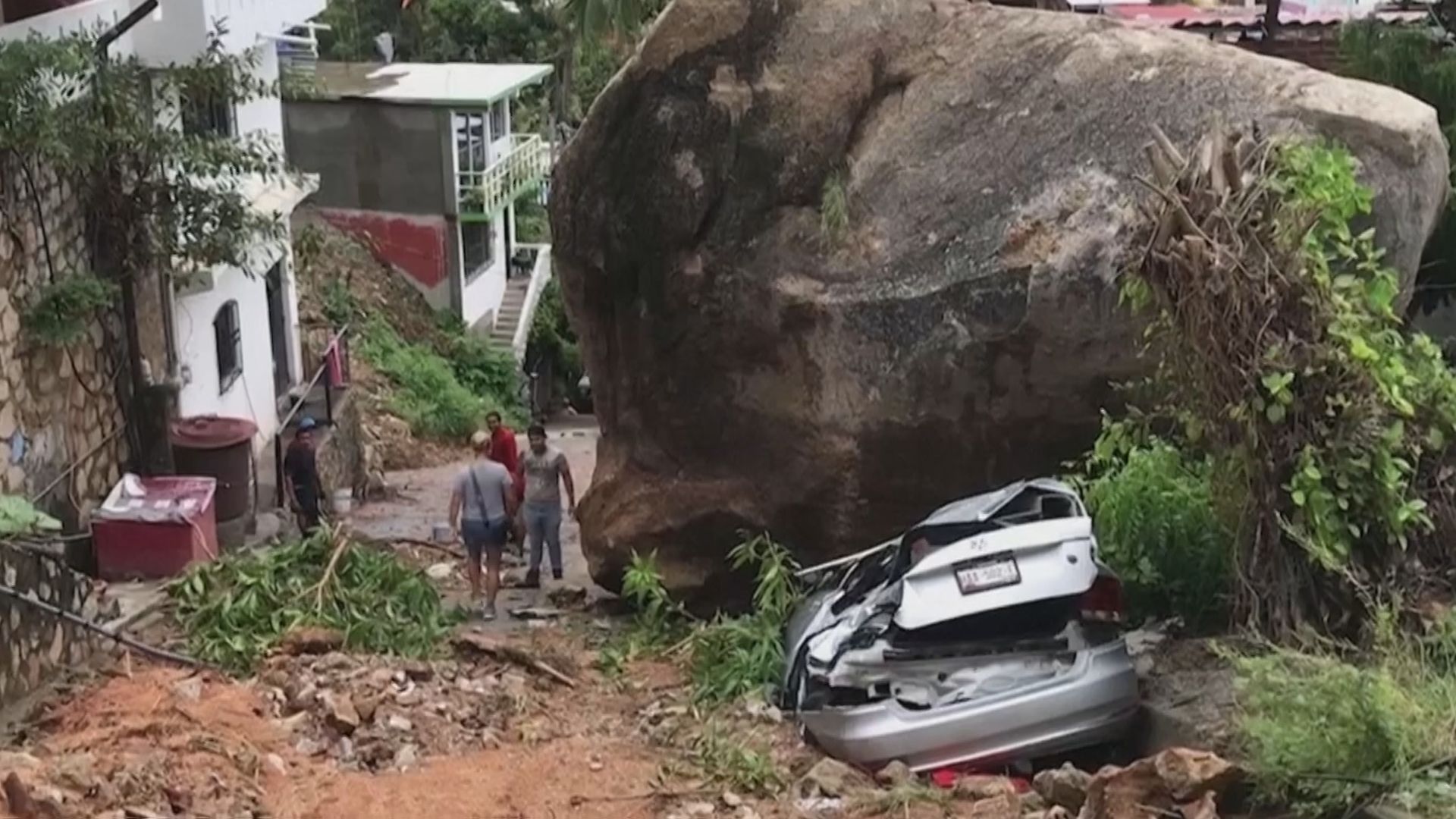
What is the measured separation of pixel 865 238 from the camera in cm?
1112

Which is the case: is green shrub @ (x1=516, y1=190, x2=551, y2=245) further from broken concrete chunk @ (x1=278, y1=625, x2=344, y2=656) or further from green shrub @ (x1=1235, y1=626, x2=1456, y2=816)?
green shrub @ (x1=1235, y1=626, x2=1456, y2=816)

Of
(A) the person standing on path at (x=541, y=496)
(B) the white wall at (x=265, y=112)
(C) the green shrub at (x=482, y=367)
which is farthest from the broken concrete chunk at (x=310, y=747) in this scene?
(C) the green shrub at (x=482, y=367)

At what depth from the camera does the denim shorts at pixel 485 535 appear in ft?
39.7

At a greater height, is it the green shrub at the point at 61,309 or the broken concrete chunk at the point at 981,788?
the green shrub at the point at 61,309

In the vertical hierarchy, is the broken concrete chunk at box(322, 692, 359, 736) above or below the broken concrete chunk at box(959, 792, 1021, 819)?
below

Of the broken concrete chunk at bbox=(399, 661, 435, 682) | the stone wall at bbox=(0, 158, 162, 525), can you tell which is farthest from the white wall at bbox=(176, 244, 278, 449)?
the broken concrete chunk at bbox=(399, 661, 435, 682)

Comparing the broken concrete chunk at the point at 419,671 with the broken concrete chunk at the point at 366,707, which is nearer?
the broken concrete chunk at the point at 366,707

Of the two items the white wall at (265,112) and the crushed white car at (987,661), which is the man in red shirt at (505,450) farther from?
the white wall at (265,112)

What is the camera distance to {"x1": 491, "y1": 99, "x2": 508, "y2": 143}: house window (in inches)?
1284

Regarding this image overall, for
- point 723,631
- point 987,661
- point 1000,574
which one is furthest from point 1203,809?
point 723,631

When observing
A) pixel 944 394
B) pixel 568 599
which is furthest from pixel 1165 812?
pixel 568 599

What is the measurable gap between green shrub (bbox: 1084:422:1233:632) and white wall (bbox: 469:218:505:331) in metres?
23.8

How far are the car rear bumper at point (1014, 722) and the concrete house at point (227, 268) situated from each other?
8.74 m

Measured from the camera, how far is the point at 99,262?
14.2 meters
